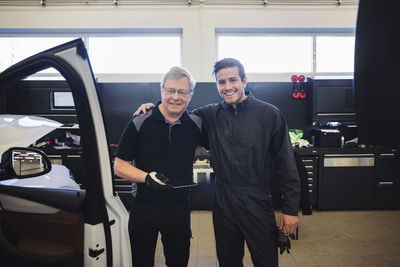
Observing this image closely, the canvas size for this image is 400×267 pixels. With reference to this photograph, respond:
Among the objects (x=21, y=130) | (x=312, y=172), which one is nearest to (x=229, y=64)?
(x=21, y=130)

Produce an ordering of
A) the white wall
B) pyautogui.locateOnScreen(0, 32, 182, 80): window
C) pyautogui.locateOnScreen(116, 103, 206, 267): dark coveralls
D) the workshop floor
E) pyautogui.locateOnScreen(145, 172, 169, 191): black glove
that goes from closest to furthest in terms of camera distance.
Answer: pyautogui.locateOnScreen(145, 172, 169, 191): black glove < pyautogui.locateOnScreen(116, 103, 206, 267): dark coveralls < the workshop floor < the white wall < pyautogui.locateOnScreen(0, 32, 182, 80): window

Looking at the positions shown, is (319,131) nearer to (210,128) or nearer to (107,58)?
(210,128)

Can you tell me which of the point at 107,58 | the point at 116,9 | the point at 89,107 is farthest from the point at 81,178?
the point at 89,107

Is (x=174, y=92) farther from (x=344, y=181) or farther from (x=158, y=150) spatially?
(x=344, y=181)

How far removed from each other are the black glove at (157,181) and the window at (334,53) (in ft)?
14.2

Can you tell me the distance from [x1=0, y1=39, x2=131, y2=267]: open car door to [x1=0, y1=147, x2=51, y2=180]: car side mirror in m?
0.07

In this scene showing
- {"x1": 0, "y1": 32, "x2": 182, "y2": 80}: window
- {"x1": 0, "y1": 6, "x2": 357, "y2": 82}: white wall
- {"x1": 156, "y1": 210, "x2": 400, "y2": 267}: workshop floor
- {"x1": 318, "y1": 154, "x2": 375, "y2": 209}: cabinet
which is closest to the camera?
{"x1": 156, "y1": 210, "x2": 400, "y2": 267}: workshop floor

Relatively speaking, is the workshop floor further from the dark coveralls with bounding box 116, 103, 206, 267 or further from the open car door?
the open car door

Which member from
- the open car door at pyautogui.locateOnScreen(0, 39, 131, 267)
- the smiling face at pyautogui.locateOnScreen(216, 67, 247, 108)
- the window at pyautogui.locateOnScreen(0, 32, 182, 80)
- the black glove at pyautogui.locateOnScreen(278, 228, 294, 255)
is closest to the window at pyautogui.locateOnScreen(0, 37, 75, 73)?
Answer: the window at pyautogui.locateOnScreen(0, 32, 182, 80)

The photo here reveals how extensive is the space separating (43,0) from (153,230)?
4424mm

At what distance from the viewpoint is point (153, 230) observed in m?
1.46

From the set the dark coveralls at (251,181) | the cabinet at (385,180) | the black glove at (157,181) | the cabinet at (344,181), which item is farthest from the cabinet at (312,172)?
the black glove at (157,181)

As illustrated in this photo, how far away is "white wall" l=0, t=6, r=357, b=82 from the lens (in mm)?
4273

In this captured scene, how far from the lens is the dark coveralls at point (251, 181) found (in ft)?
4.85
